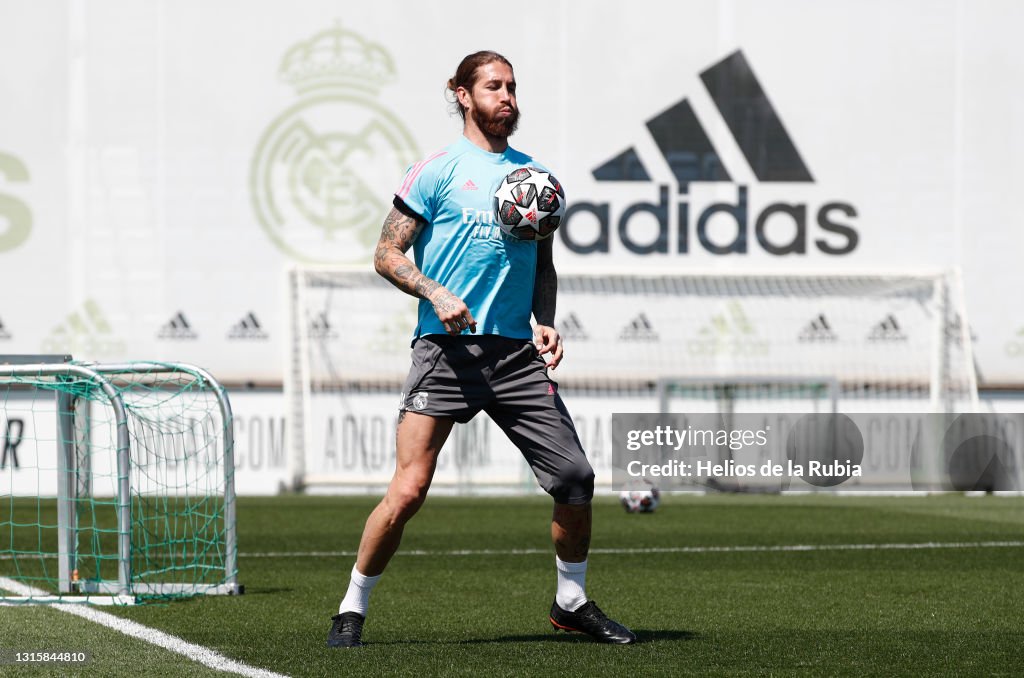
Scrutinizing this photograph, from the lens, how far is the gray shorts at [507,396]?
520cm

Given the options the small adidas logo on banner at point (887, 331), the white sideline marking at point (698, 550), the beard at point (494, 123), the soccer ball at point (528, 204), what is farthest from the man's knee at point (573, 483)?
the small adidas logo on banner at point (887, 331)

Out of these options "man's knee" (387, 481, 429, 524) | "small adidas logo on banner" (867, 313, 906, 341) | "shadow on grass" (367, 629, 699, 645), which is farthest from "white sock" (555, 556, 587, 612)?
"small adidas logo on banner" (867, 313, 906, 341)

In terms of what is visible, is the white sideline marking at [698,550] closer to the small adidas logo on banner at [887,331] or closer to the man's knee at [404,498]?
the man's knee at [404,498]

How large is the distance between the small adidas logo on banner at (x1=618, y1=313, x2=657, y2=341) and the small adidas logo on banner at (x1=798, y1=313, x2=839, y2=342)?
178 cm

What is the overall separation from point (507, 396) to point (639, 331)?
41.3 ft

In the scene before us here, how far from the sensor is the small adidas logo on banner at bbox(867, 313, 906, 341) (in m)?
17.9

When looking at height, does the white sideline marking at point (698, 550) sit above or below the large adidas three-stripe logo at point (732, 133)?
below

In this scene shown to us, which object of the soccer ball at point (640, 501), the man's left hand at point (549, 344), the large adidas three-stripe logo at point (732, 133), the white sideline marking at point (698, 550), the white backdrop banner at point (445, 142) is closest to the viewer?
the man's left hand at point (549, 344)

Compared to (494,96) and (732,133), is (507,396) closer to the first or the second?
(494,96)

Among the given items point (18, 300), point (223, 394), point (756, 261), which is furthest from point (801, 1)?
point (223, 394)

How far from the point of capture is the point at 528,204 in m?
5.14

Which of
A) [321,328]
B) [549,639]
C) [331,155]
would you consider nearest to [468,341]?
[549,639]

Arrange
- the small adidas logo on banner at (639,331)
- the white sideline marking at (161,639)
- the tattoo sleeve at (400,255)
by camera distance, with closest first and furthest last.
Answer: the white sideline marking at (161,639) < the tattoo sleeve at (400,255) < the small adidas logo on banner at (639,331)

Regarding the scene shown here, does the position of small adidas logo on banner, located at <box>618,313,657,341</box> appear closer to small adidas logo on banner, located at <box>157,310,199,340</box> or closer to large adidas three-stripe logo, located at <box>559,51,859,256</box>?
large adidas three-stripe logo, located at <box>559,51,859,256</box>
